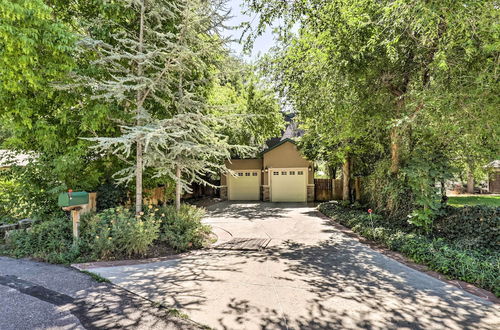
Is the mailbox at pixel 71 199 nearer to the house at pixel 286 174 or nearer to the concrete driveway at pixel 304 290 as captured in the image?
the concrete driveway at pixel 304 290

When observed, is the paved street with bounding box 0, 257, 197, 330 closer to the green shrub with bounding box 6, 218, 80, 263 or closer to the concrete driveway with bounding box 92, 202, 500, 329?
the concrete driveway with bounding box 92, 202, 500, 329

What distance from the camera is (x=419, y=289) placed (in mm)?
4410

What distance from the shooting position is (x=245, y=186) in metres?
17.8

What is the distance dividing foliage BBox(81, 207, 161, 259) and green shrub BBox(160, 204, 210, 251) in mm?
534

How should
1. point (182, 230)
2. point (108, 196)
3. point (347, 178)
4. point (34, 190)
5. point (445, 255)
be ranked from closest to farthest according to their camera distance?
point (445, 255), point (34, 190), point (182, 230), point (108, 196), point (347, 178)

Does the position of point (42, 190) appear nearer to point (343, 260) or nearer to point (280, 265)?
point (280, 265)

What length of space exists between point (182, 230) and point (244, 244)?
1.77 metres

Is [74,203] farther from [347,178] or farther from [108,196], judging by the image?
[347,178]

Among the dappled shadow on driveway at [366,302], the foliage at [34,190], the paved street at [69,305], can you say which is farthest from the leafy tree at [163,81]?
the dappled shadow on driveway at [366,302]

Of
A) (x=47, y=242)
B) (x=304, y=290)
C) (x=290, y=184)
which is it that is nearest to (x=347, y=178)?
(x=290, y=184)

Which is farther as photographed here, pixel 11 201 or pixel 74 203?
pixel 11 201

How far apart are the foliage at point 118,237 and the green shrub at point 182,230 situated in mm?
534

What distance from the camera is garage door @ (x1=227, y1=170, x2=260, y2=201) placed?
58.2ft

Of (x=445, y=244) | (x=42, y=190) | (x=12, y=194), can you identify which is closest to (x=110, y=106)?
(x=42, y=190)
